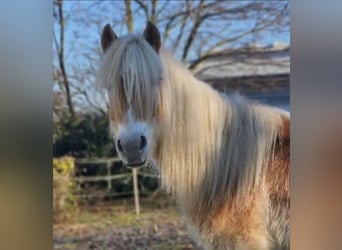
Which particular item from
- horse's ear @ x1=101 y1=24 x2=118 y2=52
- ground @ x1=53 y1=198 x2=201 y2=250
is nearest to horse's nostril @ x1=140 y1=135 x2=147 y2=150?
ground @ x1=53 y1=198 x2=201 y2=250

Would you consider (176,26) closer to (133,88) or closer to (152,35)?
(152,35)

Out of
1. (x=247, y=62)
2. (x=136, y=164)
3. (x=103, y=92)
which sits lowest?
(x=136, y=164)

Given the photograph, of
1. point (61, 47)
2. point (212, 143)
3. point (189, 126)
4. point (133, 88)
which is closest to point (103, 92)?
point (133, 88)

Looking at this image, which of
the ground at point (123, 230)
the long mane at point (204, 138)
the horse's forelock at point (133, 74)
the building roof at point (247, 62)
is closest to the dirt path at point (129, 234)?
the ground at point (123, 230)

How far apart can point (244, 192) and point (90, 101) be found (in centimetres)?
67

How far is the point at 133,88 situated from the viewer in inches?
61.7

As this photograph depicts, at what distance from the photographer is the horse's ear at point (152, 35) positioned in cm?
157

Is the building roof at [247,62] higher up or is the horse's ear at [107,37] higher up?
the horse's ear at [107,37]

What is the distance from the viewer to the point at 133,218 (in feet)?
5.30

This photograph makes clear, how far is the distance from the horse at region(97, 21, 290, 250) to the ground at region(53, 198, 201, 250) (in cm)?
7

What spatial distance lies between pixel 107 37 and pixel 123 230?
2.38 ft

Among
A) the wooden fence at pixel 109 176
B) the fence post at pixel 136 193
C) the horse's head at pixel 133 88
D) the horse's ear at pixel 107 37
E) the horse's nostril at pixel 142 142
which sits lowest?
the fence post at pixel 136 193

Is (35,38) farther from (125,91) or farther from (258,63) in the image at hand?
(258,63)

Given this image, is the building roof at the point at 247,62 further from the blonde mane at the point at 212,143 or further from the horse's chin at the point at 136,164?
the horse's chin at the point at 136,164
